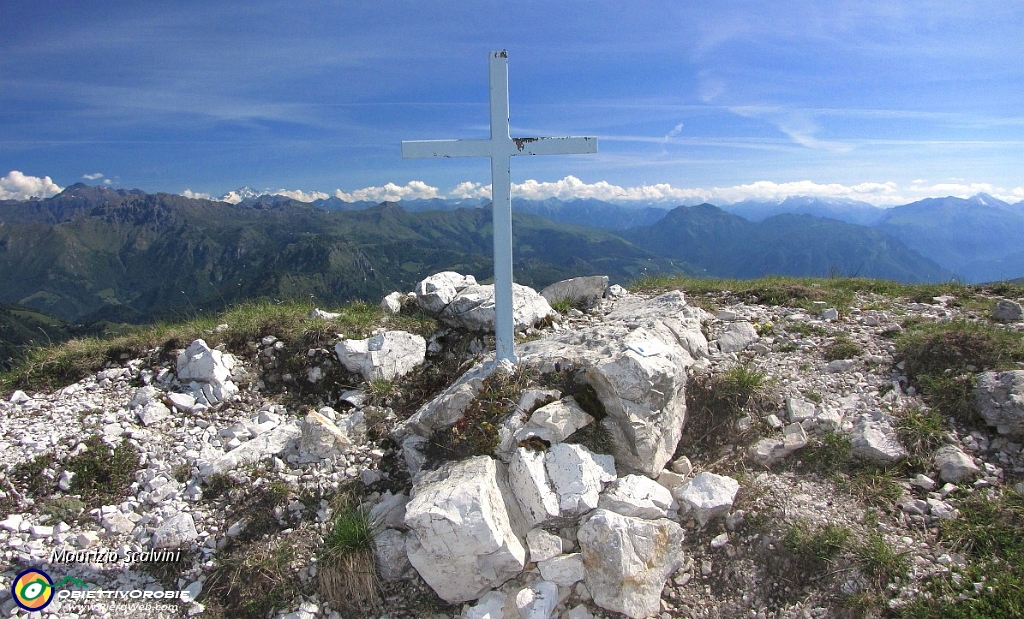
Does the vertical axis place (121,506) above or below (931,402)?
below

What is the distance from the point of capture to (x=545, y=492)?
5.03m

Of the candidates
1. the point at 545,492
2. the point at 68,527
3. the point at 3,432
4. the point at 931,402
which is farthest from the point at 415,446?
the point at 931,402

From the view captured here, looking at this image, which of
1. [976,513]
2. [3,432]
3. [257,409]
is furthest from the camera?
[257,409]

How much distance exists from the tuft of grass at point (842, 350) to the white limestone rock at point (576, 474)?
14.9 ft

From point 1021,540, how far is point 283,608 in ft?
22.4

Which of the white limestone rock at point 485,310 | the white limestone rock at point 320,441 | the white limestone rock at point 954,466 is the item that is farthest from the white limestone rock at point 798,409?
the white limestone rock at point 320,441

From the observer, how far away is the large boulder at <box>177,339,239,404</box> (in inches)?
307

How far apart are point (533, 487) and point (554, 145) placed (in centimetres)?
447

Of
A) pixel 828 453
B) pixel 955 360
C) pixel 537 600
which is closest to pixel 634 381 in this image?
pixel 828 453

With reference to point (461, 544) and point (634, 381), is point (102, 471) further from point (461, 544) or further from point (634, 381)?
point (634, 381)

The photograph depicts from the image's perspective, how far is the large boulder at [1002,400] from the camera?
5.58 m

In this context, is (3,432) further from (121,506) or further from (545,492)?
(545,492)

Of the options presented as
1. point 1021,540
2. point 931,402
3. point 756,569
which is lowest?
point 756,569

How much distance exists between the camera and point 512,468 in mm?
5289
